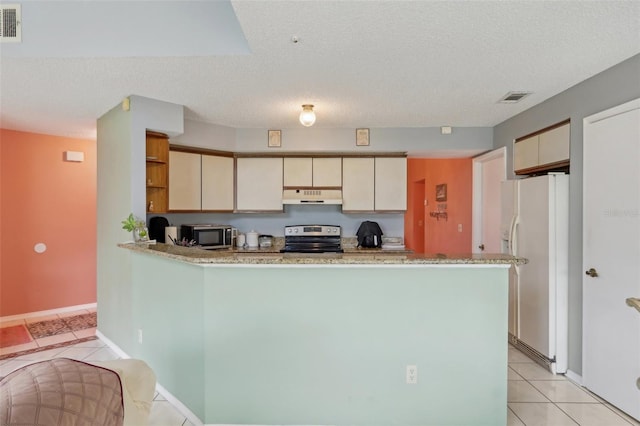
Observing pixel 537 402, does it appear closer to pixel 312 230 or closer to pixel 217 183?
pixel 312 230

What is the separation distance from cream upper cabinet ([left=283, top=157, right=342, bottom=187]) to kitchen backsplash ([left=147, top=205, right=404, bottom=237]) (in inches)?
17.2

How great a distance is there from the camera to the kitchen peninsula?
2082 millimetres

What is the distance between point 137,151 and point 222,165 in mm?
1384

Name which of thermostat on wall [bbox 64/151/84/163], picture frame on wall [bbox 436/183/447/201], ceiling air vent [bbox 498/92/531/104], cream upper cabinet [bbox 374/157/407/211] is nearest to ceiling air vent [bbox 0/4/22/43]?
thermostat on wall [bbox 64/151/84/163]

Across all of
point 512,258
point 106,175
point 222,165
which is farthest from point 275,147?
point 512,258

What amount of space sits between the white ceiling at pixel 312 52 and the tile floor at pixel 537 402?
2.40 meters

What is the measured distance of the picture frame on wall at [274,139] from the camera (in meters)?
4.48

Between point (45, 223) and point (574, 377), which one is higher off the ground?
point (45, 223)

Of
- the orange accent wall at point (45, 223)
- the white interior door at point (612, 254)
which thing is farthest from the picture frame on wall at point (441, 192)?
the orange accent wall at point (45, 223)

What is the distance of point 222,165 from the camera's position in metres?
4.41

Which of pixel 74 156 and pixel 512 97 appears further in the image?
pixel 74 156

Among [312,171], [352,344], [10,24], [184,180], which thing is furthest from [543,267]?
[10,24]

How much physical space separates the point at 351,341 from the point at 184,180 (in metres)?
2.89

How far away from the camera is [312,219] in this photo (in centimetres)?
489
